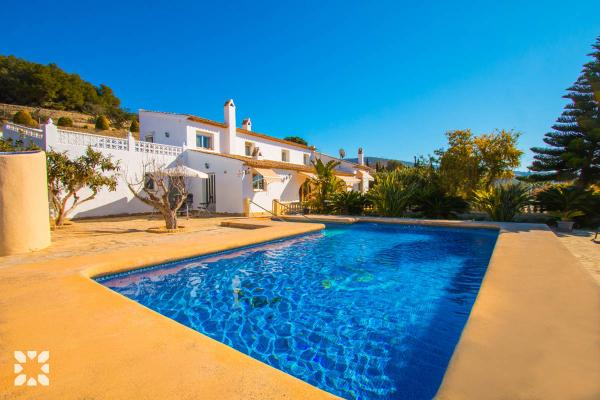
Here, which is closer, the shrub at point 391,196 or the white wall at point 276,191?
the shrub at point 391,196

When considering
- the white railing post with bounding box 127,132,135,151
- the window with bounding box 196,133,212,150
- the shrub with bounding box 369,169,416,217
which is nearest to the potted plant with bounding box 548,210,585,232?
the shrub with bounding box 369,169,416,217

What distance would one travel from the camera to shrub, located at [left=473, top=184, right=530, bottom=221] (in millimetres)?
17672

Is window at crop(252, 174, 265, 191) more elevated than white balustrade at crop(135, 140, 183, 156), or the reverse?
white balustrade at crop(135, 140, 183, 156)

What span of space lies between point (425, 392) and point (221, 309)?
14.6 feet

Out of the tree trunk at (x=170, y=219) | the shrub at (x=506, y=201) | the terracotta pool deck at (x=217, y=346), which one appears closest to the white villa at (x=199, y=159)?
the tree trunk at (x=170, y=219)

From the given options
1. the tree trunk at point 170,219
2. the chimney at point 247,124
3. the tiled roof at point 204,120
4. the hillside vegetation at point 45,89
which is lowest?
the tree trunk at point 170,219

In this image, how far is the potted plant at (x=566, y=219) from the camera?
607 inches

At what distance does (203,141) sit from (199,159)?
3.89m

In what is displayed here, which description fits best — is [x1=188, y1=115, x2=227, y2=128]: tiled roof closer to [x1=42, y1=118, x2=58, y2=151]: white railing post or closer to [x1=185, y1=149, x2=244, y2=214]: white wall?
[x1=185, y1=149, x2=244, y2=214]: white wall

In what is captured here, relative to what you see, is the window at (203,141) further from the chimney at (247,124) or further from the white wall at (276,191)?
the white wall at (276,191)

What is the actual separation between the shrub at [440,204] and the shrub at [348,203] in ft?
13.3

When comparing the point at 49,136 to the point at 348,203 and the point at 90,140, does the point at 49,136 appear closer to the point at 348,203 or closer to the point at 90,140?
the point at 90,140

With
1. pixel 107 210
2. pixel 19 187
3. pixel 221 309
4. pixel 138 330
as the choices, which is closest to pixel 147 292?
pixel 221 309

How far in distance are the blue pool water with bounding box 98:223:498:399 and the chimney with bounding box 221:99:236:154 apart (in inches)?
795
